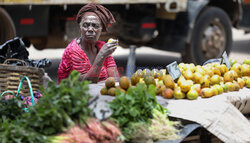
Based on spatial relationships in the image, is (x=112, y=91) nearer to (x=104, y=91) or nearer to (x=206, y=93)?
(x=104, y=91)

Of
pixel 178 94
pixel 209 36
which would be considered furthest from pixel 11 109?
pixel 209 36

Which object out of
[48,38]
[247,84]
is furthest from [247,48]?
[247,84]

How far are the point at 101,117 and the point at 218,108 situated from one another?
1.07m

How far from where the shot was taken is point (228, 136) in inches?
123

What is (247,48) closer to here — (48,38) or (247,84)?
(48,38)

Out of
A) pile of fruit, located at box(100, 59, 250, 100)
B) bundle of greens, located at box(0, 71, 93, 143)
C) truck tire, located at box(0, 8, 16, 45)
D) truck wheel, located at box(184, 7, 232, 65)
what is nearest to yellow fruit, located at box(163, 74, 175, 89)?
pile of fruit, located at box(100, 59, 250, 100)

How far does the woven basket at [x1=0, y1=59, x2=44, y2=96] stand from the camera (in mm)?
3539

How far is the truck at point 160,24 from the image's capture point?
24.4ft

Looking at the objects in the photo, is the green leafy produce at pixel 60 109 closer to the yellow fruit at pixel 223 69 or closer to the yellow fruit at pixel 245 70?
the yellow fruit at pixel 223 69

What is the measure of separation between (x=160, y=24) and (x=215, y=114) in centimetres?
559

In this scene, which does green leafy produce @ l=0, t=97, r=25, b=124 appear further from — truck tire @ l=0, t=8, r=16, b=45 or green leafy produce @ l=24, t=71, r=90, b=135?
truck tire @ l=0, t=8, r=16, b=45

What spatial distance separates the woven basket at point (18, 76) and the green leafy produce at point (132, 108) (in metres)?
1.01

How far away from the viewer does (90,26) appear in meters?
3.69

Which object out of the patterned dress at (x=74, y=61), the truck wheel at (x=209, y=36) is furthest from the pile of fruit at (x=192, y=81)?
the truck wheel at (x=209, y=36)
